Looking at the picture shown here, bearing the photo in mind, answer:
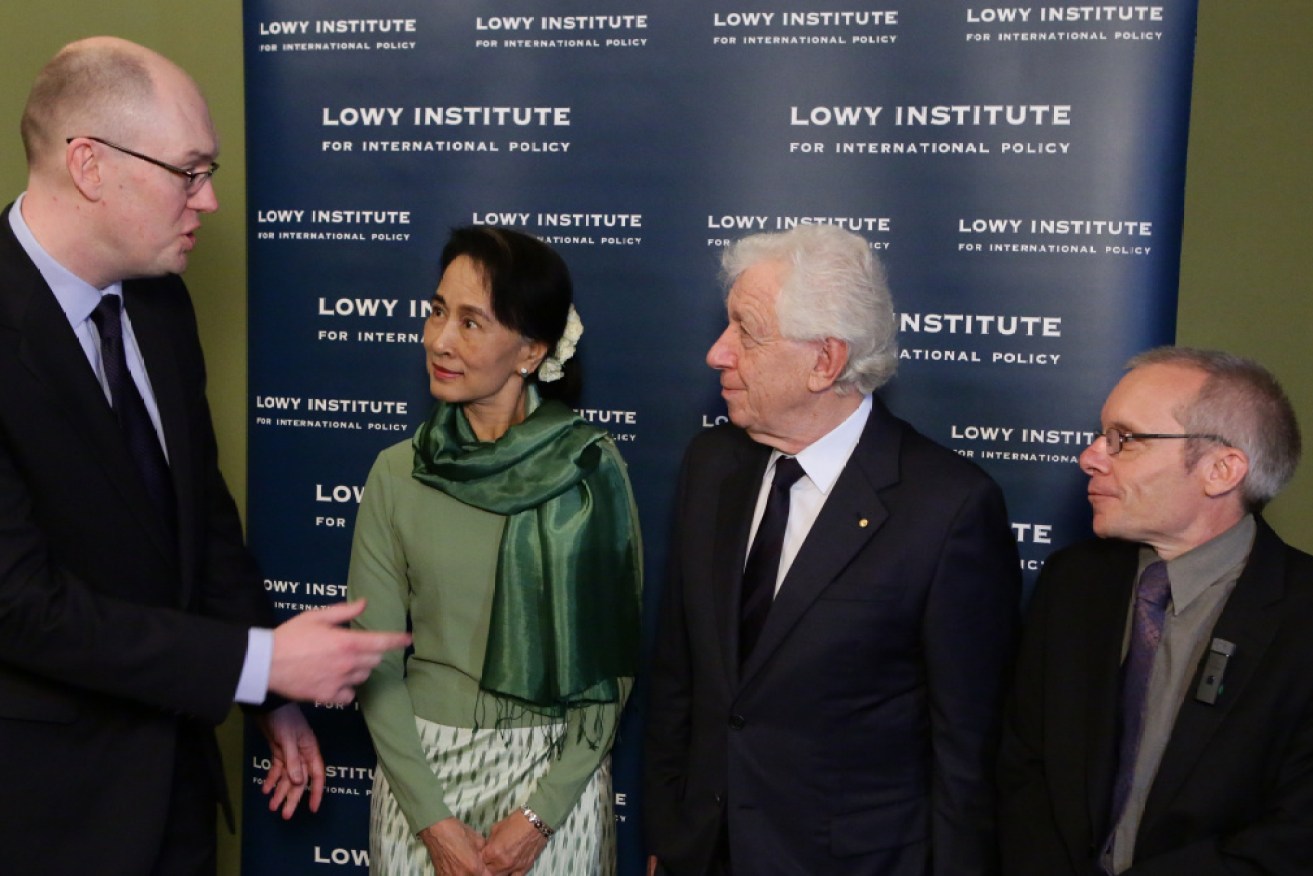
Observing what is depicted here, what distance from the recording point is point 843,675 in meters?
2.12

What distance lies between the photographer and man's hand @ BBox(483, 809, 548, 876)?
7.68 feet

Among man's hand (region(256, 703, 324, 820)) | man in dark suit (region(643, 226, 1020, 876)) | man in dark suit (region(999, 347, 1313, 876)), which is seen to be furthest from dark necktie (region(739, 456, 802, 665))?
man's hand (region(256, 703, 324, 820))

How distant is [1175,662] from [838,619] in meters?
0.56

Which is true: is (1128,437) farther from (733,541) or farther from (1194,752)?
(733,541)

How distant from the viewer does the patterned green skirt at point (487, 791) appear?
7.89 feet

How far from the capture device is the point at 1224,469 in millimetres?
2008

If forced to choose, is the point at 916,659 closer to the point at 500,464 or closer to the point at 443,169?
the point at 500,464

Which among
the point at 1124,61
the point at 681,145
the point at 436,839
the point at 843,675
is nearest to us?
the point at 843,675

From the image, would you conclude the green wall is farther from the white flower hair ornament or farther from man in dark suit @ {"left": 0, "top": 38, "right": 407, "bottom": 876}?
man in dark suit @ {"left": 0, "top": 38, "right": 407, "bottom": 876}

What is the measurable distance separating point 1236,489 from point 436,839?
5.29ft

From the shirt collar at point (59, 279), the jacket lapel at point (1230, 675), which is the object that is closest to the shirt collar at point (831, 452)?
the jacket lapel at point (1230, 675)

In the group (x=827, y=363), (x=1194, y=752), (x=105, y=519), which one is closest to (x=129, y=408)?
(x=105, y=519)

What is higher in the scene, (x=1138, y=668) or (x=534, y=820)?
(x=1138, y=668)

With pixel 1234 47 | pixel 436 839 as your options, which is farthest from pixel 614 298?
pixel 1234 47
